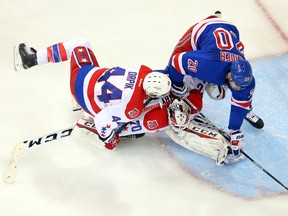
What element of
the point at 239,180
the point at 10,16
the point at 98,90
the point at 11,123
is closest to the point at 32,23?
the point at 10,16

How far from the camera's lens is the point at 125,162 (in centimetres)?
373

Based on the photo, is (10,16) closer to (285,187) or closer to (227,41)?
(227,41)

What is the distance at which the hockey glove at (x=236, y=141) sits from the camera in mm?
3531

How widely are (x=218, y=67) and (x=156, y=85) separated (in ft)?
1.43

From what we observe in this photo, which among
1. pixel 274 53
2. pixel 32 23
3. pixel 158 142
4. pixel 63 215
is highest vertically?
pixel 32 23

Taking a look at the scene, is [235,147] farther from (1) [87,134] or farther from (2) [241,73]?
(1) [87,134]

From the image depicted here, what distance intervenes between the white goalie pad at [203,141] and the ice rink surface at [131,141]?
9cm

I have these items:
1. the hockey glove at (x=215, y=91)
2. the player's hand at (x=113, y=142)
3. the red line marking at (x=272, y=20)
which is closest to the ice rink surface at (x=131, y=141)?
the red line marking at (x=272, y=20)

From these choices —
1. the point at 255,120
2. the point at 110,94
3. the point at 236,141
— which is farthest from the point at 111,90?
the point at 255,120

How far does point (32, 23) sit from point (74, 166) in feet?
5.61

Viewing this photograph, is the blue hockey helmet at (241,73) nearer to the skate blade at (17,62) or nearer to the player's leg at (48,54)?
the player's leg at (48,54)

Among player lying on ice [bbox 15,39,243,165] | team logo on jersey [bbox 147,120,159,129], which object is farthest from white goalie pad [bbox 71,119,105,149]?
team logo on jersey [bbox 147,120,159,129]

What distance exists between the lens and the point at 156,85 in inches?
126

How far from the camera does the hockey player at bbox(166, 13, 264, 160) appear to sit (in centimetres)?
325
